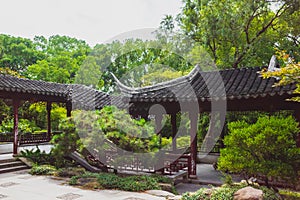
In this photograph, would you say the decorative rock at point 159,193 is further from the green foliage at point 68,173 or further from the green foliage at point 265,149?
the green foliage at point 68,173

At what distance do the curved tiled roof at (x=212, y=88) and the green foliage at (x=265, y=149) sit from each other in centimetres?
170

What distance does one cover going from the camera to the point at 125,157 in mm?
7422

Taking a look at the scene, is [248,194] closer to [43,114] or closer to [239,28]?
[239,28]

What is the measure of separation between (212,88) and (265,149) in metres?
3.25

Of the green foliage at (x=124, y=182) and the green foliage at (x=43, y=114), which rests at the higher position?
the green foliage at (x=43, y=114)

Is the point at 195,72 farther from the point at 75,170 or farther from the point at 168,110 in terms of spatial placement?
the point at 75,170

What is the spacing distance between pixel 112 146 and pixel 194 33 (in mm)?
9364

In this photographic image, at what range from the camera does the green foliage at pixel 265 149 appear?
496cm

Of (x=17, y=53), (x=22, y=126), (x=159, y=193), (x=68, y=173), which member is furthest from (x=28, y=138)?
(x=17, y=53)

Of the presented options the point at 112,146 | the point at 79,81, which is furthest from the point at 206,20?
the point at 79,81

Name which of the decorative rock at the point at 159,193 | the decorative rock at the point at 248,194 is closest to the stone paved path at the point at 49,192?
the decorative rock at the point at 159,193


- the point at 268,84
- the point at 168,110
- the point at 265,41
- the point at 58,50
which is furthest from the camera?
the point at 58,50

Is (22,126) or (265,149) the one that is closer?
(265,149)

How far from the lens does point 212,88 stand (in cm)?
809
